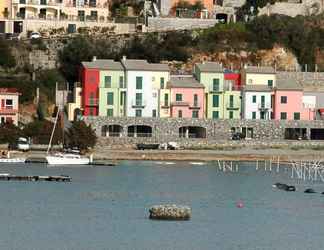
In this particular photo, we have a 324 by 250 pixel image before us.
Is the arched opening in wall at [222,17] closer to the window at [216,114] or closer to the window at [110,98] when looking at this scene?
the window at [216,114]

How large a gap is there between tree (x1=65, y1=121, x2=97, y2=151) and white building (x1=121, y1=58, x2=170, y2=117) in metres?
7.46

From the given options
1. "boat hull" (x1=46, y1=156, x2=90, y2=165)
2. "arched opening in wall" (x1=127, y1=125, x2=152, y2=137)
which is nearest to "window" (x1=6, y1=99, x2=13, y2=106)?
"arched opening in wall" (x1=127, y1=125, x2=152, y2=137)

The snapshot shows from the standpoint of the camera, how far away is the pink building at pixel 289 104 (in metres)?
108

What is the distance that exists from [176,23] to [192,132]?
44.0ft

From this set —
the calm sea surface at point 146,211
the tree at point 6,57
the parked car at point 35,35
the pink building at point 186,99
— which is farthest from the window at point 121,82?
the calm sea surface at point 146,211

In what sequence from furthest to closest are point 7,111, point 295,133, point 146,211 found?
point 295,133 < point 7,111 < point 146,211

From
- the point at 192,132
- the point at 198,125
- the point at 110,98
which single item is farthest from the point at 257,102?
the point at 110,98

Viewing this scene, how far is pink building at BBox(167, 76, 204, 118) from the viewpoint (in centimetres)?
10650

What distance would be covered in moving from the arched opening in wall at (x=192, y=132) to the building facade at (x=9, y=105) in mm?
9685

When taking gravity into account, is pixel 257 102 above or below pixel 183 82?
below

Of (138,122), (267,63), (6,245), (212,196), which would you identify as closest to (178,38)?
(267,63)

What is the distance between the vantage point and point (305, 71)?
11506 centimetres

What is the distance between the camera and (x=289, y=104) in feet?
357

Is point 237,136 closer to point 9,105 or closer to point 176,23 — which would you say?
point 9,105
